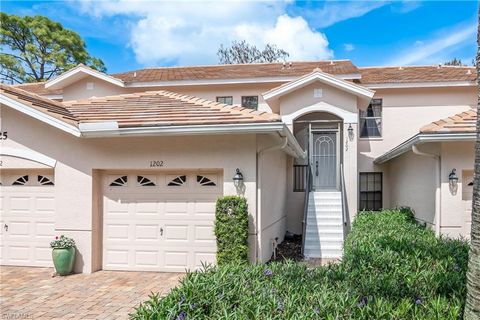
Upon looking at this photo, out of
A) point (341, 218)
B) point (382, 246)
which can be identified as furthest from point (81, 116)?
point (341, 218)

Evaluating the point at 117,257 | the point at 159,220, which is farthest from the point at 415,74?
the point at 117,257

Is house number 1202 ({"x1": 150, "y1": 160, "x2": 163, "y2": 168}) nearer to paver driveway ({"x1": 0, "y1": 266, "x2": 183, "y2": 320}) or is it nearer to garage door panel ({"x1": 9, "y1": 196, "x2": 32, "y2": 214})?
paver driveway ({"x1": 0, "y1": 266, "x2": 183, "y2": 320})

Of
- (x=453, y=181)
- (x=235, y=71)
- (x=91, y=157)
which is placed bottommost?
(x=453, y=181)

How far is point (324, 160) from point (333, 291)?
11.7 m

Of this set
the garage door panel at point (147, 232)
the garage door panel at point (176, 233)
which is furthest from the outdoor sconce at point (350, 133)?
the garage door panel at point (147, 232)

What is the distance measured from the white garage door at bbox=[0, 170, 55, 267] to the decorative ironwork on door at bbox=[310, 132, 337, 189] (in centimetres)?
975

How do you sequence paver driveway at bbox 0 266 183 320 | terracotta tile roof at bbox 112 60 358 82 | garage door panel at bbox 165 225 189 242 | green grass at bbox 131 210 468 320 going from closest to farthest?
green grass at bbox 131 210 468 320 < paver driveway at bbox 0 266 183 320 < garage door panel at bbox 165 225 189 242 < terracotta tile roof at bbox 112 60 358 82

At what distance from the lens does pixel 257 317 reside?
3.07 m

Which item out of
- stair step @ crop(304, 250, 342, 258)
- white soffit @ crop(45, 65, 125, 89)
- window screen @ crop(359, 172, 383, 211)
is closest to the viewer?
stair step @ crop(304, 250, 342, 258)

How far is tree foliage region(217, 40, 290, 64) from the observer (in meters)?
36.7

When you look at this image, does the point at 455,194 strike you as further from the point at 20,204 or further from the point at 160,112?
the point at 20,204

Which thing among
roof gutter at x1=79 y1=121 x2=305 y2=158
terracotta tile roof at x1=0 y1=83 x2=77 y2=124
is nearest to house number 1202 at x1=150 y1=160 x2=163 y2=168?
roof gutter at x1=79 y1=121 x2=305 y2=158

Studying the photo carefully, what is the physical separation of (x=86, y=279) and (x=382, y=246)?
21.9ft

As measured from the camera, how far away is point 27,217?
981 centimetres
